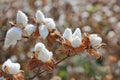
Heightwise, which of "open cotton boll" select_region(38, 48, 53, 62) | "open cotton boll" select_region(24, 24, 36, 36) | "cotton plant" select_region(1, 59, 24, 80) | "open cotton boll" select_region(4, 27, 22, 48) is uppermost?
"open cotton boll" select_region(24, 24, 36, 36)

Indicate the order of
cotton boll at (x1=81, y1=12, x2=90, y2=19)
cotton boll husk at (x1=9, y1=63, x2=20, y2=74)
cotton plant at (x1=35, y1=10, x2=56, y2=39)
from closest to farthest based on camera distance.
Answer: cotton boll husk at (x1=9, y1=63, x2=20, y2=74)
cotton plant at (x1=35, y1=10, x2=56, y2=39)
cotton boll at (x1=81, y1=12, x2=90, y2=19)

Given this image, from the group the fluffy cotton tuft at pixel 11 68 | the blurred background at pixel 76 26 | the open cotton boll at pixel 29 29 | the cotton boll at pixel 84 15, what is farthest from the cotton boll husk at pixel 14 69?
the cotton boll at pixel 84 15

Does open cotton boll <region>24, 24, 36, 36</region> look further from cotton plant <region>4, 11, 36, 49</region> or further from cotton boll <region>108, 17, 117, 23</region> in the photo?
cotton boll <region>108, 17, 117, 23</region>

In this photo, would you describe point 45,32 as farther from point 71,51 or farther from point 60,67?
point 60,67

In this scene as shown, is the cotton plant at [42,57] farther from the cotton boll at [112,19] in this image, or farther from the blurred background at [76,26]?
the cotton boll at [112,19]

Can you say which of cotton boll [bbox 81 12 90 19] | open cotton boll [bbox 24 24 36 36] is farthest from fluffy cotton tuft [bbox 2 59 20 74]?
cotton boll [bbox 81 12 90 19]

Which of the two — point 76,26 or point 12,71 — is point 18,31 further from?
point 76,26

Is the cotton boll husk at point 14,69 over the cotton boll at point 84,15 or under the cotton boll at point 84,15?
under

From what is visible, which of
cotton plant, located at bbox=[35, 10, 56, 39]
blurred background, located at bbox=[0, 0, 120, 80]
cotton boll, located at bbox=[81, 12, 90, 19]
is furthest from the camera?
cotton boll, located at bbox=[81, 12, 90, 19]
